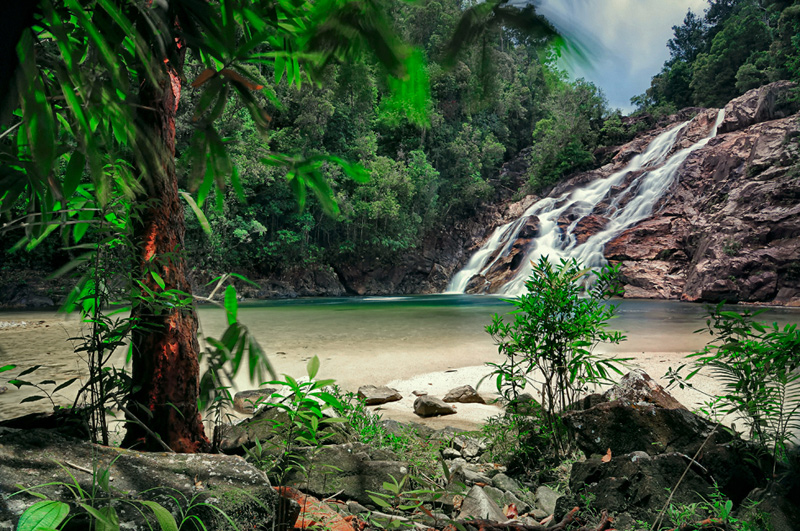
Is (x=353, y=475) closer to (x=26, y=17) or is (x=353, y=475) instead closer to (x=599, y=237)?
(x=26, y=17)

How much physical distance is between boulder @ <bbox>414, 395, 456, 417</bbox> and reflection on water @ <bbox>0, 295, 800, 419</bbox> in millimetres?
1195

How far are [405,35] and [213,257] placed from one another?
21.9 metres

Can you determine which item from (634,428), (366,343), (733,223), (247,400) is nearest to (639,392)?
(634,428)

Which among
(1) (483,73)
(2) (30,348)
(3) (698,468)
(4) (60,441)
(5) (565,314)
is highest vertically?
(1) (483,73)

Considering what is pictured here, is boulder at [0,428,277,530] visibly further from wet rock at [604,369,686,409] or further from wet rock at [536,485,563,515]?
wet rock at [604,369,686,409]

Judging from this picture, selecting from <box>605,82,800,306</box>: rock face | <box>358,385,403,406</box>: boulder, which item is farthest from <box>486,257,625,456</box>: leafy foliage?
<box>605,82,800,306</box>: rock face

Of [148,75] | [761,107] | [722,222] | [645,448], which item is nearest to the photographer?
Result: [148,75]

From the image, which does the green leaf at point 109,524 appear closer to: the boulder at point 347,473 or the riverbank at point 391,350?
the boulder at point 347,473

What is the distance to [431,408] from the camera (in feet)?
12.7

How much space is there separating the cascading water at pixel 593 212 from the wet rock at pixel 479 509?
17999 millimetres

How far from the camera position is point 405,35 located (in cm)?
114

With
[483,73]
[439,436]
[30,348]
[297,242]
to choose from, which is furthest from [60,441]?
[297,242]

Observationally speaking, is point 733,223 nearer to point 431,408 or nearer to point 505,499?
point 431,408

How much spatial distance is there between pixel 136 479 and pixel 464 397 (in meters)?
3.60
